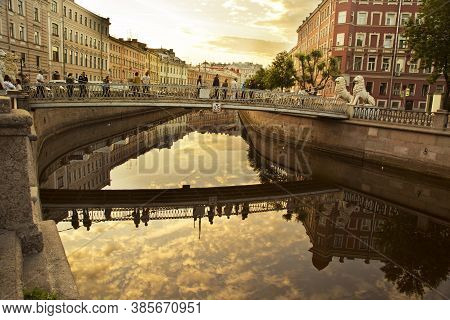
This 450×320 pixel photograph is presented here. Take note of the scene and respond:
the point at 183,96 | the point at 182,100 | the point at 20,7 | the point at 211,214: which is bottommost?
the point at 211,214

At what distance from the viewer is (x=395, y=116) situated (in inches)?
814

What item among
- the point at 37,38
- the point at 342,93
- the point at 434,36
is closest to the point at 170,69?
the point at 37,38

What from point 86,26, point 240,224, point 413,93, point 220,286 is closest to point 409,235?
point 240,224

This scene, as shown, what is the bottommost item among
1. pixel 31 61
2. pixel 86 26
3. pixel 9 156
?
pixel 9 156

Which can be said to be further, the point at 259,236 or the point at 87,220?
the point at 87,220

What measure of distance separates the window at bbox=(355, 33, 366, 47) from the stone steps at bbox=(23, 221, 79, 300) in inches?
1832

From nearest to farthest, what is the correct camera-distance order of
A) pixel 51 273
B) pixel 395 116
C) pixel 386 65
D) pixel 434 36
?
pixel 51 273
pixel 395 116
pixel 434 36
pixel 386 65

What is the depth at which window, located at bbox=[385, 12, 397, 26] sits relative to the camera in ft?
147

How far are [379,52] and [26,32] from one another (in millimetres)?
37489

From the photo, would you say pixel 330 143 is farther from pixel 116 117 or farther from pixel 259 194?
pixel 116 117

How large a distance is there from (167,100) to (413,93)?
118 feet

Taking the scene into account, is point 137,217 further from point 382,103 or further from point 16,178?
point 382,103

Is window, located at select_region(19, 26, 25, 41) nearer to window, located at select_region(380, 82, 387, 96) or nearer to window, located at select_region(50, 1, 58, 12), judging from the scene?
window, located at select_region(50, 1, 58, 12)
